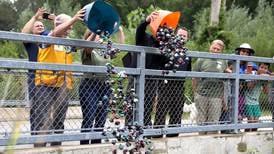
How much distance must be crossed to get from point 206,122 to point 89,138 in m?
1.82

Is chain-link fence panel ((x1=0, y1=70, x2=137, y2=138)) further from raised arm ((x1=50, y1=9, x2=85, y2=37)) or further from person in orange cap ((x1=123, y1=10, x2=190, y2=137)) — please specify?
raised arm ((x1=50, y1=9, x2=85, y2=37))

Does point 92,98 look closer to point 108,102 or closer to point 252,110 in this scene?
point 108,102

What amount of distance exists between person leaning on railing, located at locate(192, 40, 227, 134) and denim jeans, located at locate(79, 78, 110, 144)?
1.51 metres

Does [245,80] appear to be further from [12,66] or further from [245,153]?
[12,66]

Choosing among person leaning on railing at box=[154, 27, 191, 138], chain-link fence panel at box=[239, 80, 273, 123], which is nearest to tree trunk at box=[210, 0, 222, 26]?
chain-link fence panel at box=[239, 80, 273, 123]

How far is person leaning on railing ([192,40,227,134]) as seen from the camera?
263 inches

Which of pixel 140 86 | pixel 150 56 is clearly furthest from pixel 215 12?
pixel 140 86

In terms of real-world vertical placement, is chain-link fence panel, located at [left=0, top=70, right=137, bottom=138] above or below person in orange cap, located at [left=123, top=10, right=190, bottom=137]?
below

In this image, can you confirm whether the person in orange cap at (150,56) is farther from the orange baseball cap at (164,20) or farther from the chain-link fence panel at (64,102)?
the chain-link fence panel at (64,102)

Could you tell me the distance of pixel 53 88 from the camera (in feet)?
17.3

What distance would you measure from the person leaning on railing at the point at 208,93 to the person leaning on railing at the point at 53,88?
189 cm

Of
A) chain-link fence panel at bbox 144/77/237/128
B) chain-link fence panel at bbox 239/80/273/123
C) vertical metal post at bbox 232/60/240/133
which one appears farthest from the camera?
chain-link fence panel at bbox 239/80/273/123

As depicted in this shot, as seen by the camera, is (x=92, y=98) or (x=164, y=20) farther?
(x=164, y=20)

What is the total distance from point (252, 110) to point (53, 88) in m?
3.13
